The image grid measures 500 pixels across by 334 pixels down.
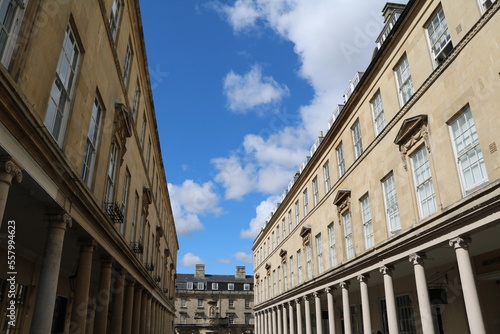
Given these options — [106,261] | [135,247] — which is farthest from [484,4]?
[135,247]

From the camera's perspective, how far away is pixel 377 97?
61.5 feet

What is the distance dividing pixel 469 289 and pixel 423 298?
2684mm

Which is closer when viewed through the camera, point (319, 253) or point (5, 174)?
point (5, 174)

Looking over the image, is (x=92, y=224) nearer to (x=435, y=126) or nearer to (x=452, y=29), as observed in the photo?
(x=435, y=126)

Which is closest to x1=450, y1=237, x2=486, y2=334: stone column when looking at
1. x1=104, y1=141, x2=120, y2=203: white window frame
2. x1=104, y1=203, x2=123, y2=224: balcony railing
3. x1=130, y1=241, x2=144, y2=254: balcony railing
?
x1=104, y1=203, x2=123, y2=224: balcony railing

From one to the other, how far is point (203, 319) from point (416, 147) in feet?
234

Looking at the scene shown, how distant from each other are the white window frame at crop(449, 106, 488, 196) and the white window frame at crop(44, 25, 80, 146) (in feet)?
37.6

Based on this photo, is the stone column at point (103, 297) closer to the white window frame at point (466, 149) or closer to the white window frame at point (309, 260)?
the white window frame at point (466, 149)

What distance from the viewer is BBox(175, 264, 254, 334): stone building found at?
251 ft

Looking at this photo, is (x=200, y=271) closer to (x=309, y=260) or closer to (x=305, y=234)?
(x=305, y=234)

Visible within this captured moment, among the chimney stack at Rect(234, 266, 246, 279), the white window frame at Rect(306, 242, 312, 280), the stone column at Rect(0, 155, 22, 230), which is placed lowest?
the stone column at Rect(0, 155, 22, 230)

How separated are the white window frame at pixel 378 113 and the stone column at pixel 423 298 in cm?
621

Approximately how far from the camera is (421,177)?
48.1 feet

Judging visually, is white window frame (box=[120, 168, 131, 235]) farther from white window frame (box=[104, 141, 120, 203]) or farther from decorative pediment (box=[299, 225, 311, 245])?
decorative pediment (box=[299, 225, 311, 245])
